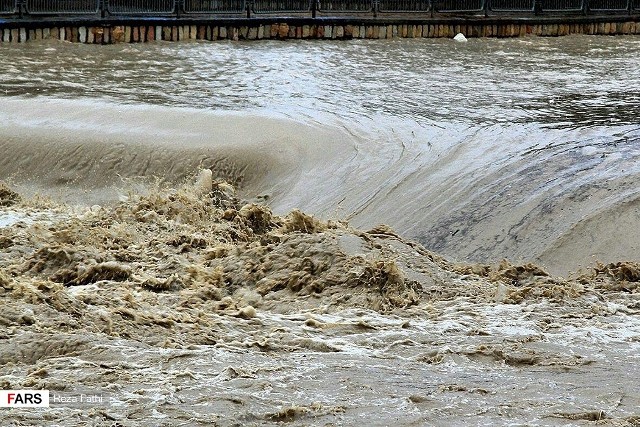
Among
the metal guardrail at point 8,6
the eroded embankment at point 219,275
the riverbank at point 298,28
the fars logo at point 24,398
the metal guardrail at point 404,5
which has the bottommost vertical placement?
the eroded embankment at point 219,275

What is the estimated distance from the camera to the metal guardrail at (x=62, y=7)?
19.0 m

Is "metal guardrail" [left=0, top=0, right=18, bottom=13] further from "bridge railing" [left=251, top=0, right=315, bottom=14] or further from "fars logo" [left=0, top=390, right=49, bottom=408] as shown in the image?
"fars logo" [left=0, top=390, right=49, bottom=408]

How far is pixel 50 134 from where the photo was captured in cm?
1139

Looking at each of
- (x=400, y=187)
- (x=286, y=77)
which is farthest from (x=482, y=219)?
(x=286, y=77)

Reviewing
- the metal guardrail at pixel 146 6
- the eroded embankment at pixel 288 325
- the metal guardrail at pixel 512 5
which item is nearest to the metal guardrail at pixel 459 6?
the metal guardrail at pixel 512 5

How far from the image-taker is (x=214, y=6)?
824 inches

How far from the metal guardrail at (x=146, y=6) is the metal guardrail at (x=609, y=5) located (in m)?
9.85

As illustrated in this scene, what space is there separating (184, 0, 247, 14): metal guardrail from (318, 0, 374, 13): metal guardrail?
2018mm

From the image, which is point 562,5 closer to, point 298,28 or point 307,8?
point 307,8

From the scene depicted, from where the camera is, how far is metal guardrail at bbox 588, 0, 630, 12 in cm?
2448

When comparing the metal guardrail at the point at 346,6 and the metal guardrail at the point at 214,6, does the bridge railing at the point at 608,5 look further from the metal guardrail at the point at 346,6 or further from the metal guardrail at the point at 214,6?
the metal guardrail at the point at 214,6

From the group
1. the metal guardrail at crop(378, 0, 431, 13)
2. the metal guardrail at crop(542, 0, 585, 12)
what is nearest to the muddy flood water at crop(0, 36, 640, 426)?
the metal guardrail at crop(378, 0, 431, 13)

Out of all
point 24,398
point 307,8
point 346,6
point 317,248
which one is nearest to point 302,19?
point 307,8

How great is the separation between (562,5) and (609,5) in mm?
1289
